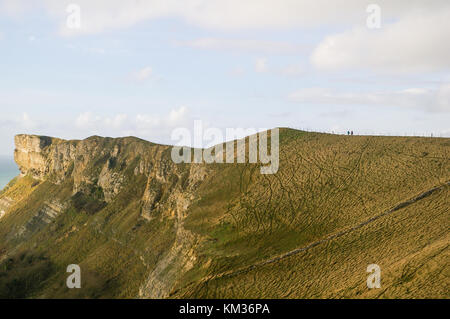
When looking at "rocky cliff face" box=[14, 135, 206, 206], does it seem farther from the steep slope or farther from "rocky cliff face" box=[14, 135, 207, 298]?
the steep slope

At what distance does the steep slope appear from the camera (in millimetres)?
38562

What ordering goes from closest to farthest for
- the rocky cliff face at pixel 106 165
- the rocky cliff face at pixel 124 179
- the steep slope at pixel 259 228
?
the steep slope at pixel 259 228, the rocky cliff face at pixel 124 179, the rocky cliff face at pixel 106 165

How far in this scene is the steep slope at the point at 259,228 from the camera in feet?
127

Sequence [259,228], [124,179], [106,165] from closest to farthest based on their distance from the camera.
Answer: [259,228] < [124,179] < [106,165]

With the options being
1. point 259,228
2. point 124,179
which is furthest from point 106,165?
point 259,228

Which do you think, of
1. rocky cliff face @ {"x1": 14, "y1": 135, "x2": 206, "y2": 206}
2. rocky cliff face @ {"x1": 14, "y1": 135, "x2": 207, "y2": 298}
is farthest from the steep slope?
rocky cliff face @ {"x1": 14, "y1": 135, "x2": 206, "y2": 206}

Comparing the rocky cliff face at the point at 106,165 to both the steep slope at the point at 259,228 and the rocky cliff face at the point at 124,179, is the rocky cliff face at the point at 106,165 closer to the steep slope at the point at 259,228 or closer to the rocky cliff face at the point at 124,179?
A: the rocky cliff face at the point at 124,179

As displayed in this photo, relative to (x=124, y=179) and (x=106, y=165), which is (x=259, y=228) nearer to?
(x=124, y=179)

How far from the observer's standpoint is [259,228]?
50312 millimetres

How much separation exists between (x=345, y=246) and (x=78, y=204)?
3296 inches

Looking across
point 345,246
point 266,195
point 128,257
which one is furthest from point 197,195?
point 345,246

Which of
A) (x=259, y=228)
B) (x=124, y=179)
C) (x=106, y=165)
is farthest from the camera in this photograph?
(x=106, y=165)

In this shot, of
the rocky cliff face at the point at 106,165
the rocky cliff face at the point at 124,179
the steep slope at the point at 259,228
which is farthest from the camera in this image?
the rocky cliff face at the point at 106,165

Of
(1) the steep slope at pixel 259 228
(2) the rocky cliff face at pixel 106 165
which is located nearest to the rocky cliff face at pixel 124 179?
(2) the rocky cliff face at pixel 106 165
